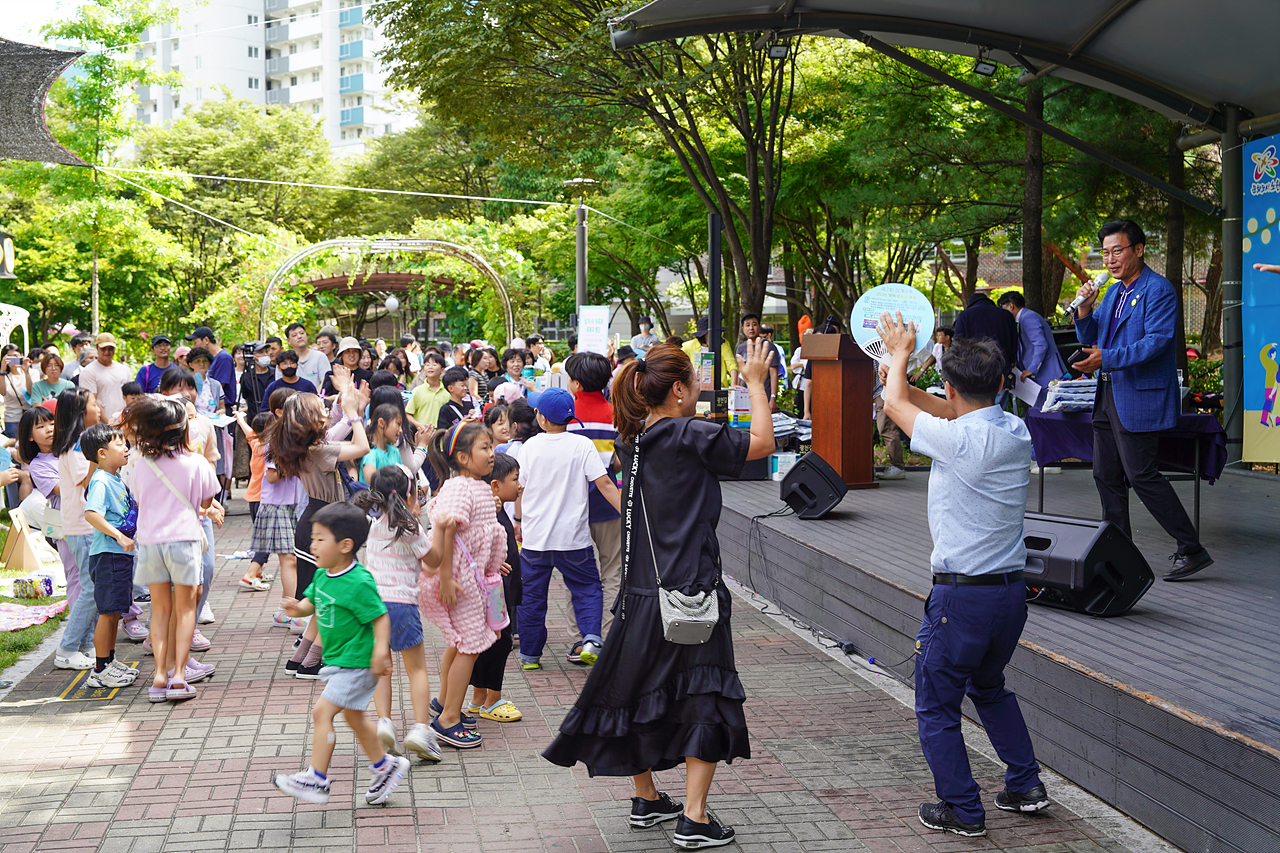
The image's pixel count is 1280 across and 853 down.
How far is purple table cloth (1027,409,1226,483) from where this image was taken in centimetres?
634

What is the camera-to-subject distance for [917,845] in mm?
3949

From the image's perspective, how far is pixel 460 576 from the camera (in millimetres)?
5031

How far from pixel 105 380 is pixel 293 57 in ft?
235

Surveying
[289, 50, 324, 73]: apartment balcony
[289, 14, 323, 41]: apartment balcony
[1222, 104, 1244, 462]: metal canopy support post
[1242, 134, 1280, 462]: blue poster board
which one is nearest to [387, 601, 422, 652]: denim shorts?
[1242, 134, 1280, 462]: blue poster board

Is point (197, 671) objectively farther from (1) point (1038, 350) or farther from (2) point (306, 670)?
(1) point (1038, 350)

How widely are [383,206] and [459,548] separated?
39.0 m

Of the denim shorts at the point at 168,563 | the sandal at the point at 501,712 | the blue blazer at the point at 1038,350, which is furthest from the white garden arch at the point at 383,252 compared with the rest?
the sandal at the point at 501,712

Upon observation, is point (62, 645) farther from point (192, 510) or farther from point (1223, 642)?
point (1223, 642)

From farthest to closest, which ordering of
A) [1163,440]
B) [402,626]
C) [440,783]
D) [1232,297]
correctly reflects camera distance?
[1232,297] < [1163,440] < [402,626] < [440,783]

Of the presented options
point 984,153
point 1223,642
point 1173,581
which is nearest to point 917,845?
point 1223,642

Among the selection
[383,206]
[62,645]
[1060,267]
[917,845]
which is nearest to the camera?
[917,845]

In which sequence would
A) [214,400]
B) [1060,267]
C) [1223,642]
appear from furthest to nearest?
[1060,267] → [214,400] → [1223,642]

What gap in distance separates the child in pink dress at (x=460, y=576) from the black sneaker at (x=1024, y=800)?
7.81 feet

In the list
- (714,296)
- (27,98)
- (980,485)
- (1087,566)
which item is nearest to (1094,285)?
(1087,566)
